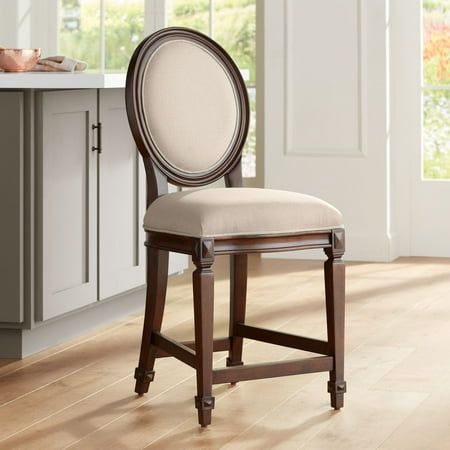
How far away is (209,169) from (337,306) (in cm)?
51

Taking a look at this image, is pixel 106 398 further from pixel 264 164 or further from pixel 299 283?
pixel 264 164

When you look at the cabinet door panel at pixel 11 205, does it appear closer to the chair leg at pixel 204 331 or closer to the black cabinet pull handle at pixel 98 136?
the black cabinet pull handle at pixel 98 136

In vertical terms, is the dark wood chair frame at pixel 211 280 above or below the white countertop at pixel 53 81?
below

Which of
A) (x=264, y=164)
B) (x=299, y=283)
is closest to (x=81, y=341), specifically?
(x=299, y=283)

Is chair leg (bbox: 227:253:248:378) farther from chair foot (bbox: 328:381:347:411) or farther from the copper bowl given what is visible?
the copper bowl

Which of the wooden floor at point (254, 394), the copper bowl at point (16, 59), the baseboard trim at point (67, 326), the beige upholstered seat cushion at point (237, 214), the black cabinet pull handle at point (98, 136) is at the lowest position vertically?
the wooden floor at point (254, 394)

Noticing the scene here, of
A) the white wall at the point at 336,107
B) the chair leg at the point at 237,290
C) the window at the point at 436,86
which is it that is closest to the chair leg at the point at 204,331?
the chair leg at the point at 237,290

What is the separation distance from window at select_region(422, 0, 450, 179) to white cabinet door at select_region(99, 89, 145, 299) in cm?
208

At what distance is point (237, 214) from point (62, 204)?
1026mm

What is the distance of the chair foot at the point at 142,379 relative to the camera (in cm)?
308

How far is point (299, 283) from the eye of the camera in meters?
4.95

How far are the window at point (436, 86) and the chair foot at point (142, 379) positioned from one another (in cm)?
301

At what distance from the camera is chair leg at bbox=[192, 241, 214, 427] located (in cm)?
274

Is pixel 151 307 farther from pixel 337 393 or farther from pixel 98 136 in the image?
pixel 98 136
